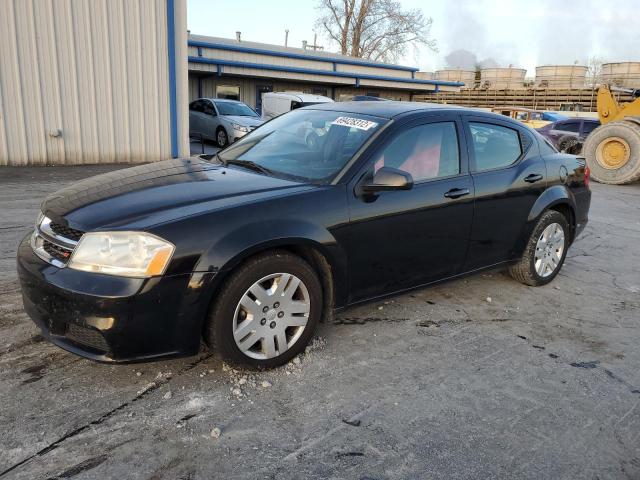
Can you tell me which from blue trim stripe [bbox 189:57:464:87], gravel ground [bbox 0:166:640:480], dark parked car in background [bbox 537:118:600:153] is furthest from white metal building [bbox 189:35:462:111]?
gravel ground [bbox 0:166:640:480]

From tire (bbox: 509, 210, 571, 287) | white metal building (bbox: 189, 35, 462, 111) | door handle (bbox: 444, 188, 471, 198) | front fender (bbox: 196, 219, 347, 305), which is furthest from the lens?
white metal building (bbox: 189, 35, 462, 111)

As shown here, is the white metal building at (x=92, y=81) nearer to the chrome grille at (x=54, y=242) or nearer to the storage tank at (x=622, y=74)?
the chrome grille at (x=54, y=242)

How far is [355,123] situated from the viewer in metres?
3.84

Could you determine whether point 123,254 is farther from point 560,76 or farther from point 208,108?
point 560,76

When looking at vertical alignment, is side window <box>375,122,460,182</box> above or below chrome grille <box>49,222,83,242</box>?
above

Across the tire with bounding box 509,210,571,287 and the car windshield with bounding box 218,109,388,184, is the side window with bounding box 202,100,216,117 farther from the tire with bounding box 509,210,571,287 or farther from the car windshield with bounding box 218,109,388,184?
the tire with bounding box 509,210,571,287

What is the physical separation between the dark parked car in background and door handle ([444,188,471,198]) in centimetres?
1455

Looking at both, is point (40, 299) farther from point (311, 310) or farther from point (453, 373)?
point (453, 373)

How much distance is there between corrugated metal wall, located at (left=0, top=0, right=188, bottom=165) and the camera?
10117 millimetres

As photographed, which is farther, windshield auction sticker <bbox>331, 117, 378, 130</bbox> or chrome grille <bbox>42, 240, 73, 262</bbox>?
windshield auction sticker <bbox>331, 117, 378, 130</bbox>

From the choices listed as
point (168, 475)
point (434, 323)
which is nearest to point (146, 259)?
point (168, 475)

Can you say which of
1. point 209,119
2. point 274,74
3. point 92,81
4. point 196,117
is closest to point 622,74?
point 274,74

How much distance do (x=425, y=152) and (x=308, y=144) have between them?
86 cm

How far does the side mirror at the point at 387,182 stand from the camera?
3361mm
